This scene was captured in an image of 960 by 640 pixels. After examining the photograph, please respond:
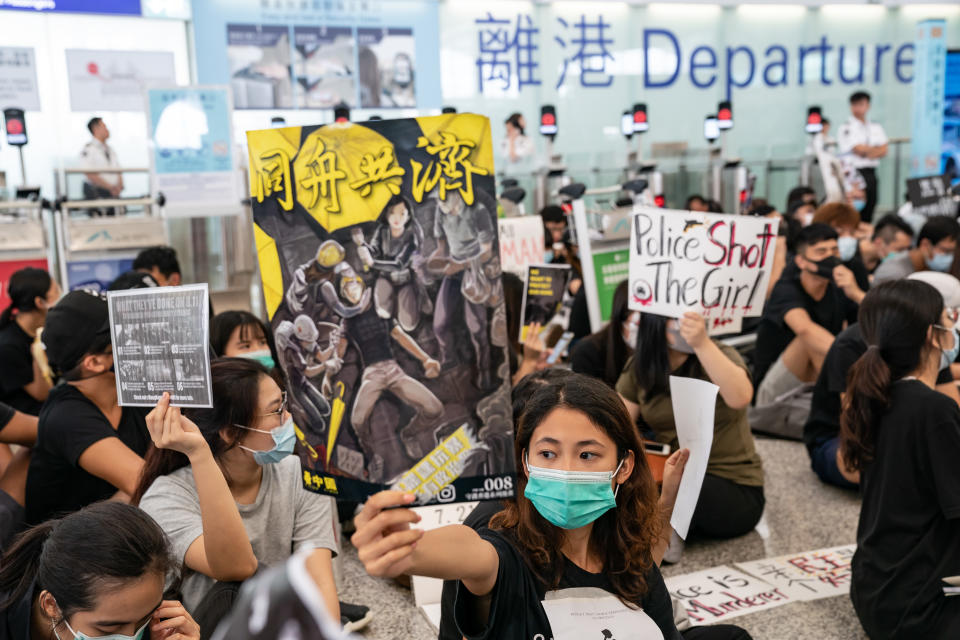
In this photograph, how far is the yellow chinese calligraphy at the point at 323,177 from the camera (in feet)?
3.87

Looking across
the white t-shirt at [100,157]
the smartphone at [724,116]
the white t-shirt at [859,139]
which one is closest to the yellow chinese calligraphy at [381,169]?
the white t-shirt at [100,157]

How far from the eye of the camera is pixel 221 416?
194cm

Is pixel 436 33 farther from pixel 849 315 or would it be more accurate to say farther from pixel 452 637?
pixel 452 637

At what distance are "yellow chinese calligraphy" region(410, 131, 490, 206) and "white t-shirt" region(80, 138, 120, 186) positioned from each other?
299 inches

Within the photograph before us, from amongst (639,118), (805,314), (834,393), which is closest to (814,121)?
(639,118)

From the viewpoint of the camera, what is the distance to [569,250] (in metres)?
5.40

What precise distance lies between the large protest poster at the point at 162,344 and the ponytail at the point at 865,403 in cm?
157

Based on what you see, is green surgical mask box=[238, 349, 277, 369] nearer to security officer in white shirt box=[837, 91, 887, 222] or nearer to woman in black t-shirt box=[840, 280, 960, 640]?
woman in black t-shirt box=[840, 280, 960, 640]

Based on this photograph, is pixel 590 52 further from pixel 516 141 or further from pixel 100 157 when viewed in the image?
pixel 100 157

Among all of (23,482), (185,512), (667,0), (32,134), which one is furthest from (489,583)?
(667,0)

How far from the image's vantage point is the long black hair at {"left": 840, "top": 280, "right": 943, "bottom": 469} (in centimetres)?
228

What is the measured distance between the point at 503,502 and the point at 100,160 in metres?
7.40

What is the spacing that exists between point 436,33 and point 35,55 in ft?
13.5

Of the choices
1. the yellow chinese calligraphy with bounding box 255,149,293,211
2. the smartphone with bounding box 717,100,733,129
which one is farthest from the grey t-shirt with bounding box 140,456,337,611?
the smartphone with bounding box 717,100,733,129
